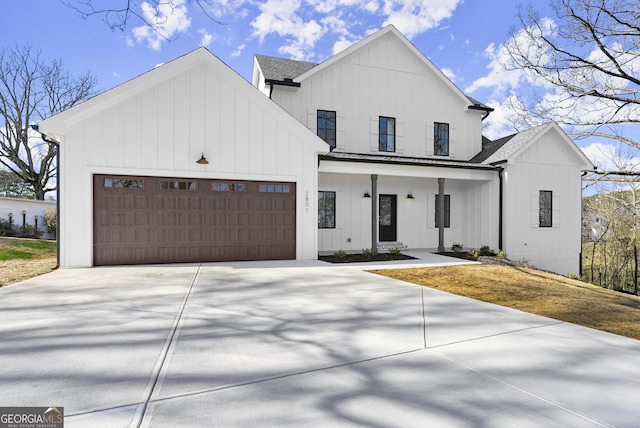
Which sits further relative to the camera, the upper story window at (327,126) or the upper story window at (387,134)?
the upper story window at (387,134)

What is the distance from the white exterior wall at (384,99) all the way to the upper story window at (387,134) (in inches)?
6.9

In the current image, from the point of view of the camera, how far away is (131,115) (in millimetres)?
8984

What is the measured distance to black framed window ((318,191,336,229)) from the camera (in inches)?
506

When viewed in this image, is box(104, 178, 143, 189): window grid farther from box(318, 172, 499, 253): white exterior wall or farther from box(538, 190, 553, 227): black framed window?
box(538, 190, 553, 227): black framed window

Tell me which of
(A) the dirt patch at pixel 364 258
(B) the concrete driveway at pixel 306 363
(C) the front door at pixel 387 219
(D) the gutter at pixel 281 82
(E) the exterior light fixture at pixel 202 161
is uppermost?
(D) the gutter at pixel 281 82

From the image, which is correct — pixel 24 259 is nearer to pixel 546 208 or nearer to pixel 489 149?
pixel 489 149

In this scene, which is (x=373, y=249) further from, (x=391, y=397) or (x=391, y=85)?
(x=391, y=397)

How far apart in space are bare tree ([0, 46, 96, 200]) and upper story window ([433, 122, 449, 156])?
2560 cm

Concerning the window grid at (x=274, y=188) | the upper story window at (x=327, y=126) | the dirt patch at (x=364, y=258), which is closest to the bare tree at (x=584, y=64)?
the upper story window at (x=327, y=126)

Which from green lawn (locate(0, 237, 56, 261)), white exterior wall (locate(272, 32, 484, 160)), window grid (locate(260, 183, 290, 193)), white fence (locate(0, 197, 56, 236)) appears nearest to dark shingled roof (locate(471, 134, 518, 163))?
white exterior wall (locate(272, 32, 484, 160))

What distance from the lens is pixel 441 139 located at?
49.2ft

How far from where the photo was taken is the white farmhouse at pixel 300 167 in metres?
8.92

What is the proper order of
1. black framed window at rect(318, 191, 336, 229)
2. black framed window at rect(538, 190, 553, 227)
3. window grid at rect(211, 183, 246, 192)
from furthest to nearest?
black framed window at rect(538, 190, 553, 227)
black framed window at rect(318, 191, 336, 229)
window grid at rect(211, 183, 246, 192)

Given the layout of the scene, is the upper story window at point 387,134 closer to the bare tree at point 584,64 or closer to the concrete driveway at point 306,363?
the bare tree at point 584,64
